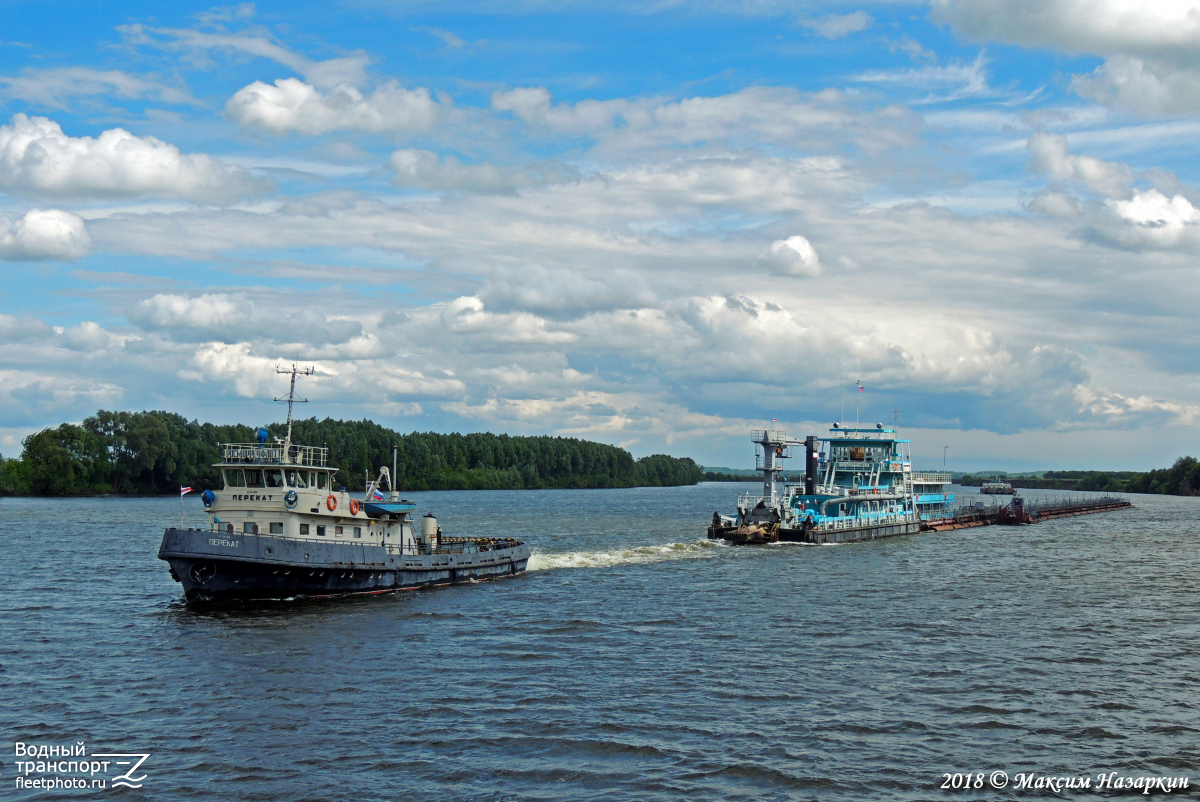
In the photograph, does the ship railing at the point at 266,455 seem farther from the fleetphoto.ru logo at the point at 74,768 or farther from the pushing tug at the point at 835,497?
the pushing tug at the point at 835,497

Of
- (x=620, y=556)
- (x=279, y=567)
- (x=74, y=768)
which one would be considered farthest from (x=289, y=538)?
(x=620, y=556)

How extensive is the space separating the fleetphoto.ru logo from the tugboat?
57.8ft

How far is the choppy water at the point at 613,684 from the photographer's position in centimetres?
2203

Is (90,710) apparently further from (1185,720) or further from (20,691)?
(1185,720)

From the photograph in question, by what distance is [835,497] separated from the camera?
82.5 meters

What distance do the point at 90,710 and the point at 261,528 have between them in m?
17.6

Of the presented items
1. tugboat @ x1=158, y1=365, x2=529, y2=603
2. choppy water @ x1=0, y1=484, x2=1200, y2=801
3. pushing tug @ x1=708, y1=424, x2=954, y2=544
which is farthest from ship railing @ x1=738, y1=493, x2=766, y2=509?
tugboat @ x1=158, y1=365, x2=529, y2=603

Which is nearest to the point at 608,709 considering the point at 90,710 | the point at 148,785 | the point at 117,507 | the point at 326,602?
the point at 148,785

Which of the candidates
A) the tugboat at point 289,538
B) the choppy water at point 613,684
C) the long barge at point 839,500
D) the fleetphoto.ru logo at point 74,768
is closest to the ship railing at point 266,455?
the tugboat at point 289,538

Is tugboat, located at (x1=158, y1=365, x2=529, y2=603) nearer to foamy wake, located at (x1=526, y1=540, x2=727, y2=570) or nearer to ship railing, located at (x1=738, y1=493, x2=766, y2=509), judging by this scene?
foamy wake, located at (x1=526, y1=540, x2=727, y2=570)

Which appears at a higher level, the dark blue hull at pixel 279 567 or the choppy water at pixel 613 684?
the dark blue hull at pixel 279 567

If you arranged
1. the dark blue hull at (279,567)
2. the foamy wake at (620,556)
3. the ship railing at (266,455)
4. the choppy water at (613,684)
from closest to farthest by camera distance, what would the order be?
the choppy water at (613,684) → the dark blue hull at (279,567) → the ship railing at (266,455) → the foamy wake at (620,556)

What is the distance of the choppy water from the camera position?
22.0 metres

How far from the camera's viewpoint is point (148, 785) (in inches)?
821
